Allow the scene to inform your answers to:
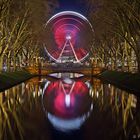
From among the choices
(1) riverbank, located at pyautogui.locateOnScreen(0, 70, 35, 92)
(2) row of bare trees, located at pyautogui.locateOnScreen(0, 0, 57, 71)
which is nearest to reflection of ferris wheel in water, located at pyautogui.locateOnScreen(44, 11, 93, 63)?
(2) row of bare trees, located at pyautogui.locateOnScreen(0, 0, 57, 71)

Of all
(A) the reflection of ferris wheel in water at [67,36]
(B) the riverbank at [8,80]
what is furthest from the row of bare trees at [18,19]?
(A) the reflection of ferris wheel in water at [67,36]

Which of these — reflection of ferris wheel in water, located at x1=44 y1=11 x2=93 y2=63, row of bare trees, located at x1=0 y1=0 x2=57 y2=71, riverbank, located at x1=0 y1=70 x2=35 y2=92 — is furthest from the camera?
reflection of ferris wheel in water, located at x1=44 y1=11 x2=93 y2=63

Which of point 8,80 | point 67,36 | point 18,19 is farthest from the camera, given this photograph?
point 67,36

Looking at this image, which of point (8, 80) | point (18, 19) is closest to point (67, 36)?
point (18, 19)

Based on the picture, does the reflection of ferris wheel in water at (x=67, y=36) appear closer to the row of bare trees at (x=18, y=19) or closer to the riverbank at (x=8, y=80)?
the row of bare trees at (x=18, y=19)

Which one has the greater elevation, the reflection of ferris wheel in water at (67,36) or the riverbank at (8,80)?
the reflection of ferris wheel in water at (67,36)

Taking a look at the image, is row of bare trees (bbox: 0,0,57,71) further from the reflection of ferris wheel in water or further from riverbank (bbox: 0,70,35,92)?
the reflection of ferris wheel in water

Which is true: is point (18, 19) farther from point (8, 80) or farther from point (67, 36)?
point (67, 36)

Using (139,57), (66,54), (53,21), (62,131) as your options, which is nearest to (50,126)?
(62,131)

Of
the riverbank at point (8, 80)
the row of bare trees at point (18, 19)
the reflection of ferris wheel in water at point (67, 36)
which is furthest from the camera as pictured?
the reflection of ferris wheel in water at point (67, 36)

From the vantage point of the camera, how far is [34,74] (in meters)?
96.4

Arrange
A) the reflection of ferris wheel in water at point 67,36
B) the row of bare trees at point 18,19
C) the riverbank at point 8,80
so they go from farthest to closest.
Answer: the reflection of ferris wheel in water at point 67,36 → the row of bare trees at point 18,19 → the riverbank at point 8,80

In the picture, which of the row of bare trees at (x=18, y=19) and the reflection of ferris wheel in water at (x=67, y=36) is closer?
the row of bare trees at (x=18, y=19)

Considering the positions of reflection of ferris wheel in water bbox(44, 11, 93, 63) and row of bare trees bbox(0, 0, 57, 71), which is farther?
reflection of ferris wheel in water bbox(44, 11, 93, 63)
